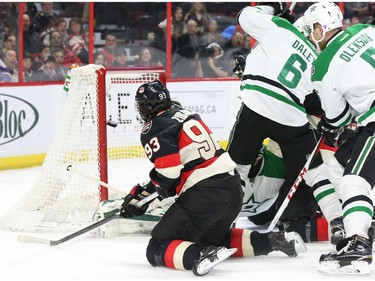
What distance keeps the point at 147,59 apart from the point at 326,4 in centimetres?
443

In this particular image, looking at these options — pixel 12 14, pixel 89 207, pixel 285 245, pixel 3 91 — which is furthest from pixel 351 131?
pixel 12 14

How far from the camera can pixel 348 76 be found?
4.15 meters

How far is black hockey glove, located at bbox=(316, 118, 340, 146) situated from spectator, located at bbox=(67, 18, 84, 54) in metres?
4.34

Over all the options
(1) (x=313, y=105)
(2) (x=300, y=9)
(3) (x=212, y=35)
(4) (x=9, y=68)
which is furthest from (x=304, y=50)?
(2) (x=300, y=9)

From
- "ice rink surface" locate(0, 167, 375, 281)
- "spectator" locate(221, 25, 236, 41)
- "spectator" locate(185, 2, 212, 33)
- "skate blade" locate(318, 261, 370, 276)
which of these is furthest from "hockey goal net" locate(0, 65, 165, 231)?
"spectator" locate(221, 25, 236, 41)

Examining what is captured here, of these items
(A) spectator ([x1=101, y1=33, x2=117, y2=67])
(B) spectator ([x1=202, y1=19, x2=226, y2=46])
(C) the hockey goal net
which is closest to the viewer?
(C) the hockey goal net

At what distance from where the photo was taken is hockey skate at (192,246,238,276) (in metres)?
3.98

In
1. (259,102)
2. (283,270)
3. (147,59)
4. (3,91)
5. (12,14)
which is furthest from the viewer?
(147,59)

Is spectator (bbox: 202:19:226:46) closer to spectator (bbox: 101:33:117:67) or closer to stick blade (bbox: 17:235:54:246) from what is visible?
spectator (bbox: 101:33:117:67)

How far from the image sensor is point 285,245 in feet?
14.1

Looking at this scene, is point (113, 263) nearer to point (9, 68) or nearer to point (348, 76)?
point (348, 76)

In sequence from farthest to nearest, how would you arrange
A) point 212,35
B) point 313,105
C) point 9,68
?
point 212,35, point 9,68, point 313,105

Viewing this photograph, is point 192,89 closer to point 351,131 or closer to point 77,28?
point 77,28

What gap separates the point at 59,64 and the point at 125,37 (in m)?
0.63
